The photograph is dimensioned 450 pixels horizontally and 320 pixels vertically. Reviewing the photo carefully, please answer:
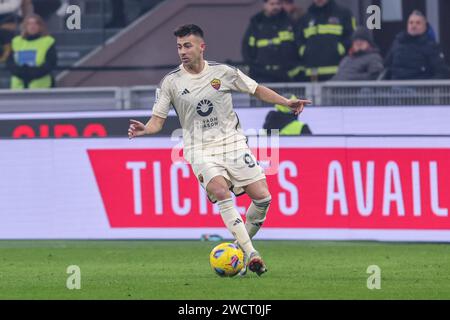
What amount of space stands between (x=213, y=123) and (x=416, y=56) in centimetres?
762

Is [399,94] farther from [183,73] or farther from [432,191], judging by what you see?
[183,73]

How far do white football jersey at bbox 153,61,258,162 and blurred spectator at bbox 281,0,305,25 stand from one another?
768cm

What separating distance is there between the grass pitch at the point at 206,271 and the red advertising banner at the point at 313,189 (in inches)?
12.6

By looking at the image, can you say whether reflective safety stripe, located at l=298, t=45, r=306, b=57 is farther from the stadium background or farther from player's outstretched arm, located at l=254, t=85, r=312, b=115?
player's outstretched arm, located at l=254, t=85, r=312, b=115

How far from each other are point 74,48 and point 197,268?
1091 centimetres

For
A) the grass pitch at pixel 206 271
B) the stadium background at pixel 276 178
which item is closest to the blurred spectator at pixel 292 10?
the stadium background at pixel 276 178

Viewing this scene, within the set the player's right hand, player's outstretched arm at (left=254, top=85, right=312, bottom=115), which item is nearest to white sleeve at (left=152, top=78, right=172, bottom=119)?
the player's right hand

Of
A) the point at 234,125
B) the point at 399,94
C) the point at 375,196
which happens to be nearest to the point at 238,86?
the point at 234,125

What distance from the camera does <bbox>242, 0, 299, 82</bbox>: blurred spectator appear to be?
20.5m

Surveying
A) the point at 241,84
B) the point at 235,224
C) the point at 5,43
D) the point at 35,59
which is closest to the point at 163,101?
the point at 241,84

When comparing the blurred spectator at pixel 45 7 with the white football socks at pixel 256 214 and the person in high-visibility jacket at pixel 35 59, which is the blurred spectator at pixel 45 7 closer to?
the person in high-visibility jacket at pixel 35 59

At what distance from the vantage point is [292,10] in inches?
832

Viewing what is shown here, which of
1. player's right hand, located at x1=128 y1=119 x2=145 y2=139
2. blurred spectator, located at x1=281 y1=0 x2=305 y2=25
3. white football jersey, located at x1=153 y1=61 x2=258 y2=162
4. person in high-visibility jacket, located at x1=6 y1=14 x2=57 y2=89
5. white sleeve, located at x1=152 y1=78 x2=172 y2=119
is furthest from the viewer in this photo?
person in high-visibility jacket, located at x1=6 y1=14 x2=57 y2=89

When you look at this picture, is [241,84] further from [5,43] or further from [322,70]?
[5,43]
